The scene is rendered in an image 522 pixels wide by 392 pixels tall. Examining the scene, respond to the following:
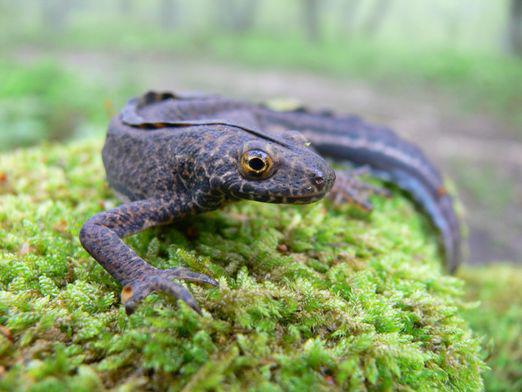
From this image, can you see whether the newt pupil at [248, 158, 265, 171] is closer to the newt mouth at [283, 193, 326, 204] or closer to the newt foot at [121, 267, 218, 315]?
the newt mouth at [283, 193, 326, 204]

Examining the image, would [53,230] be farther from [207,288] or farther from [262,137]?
[262,137]

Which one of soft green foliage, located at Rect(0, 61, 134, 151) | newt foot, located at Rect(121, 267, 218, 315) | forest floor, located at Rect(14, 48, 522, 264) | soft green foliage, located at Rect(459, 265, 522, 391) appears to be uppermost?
forest floor, located at Rect(14, 48, 522, 264)

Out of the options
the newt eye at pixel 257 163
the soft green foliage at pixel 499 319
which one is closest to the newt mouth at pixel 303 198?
the newt eye at pixel 257 163

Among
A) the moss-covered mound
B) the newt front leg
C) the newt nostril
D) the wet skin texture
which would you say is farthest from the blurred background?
the newt nostril

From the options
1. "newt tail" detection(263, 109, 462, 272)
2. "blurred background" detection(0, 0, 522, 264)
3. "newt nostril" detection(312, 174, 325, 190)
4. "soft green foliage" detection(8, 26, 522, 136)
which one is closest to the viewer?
"newt nostril" detection(312, 174, 325, 190)

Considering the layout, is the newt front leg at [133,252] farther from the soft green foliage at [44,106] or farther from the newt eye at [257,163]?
the soft green foliage at [44,106]

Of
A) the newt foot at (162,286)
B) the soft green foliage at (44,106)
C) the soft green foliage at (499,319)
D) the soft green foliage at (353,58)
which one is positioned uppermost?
the soft green foliage at (353,58)

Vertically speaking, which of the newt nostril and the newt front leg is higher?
the newt nostril

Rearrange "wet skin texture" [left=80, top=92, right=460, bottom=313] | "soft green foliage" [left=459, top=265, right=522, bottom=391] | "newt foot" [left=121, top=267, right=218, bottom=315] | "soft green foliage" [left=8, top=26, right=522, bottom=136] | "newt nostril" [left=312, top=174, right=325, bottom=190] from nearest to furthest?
"newt foot" [left=121, top=267, right=218, bottom=315]
"wet skin texture" [left=80, top=92, right=460, bottom=313]
"newt nostril" [left=312, top=174, right=325, bottom=190]
"soft green foliage" [left=459, top=265, right=522, bottom=391]
"soft green foliage" [left=8, top=26, right=522, bottom=136]

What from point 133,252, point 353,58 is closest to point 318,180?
point 133,252
